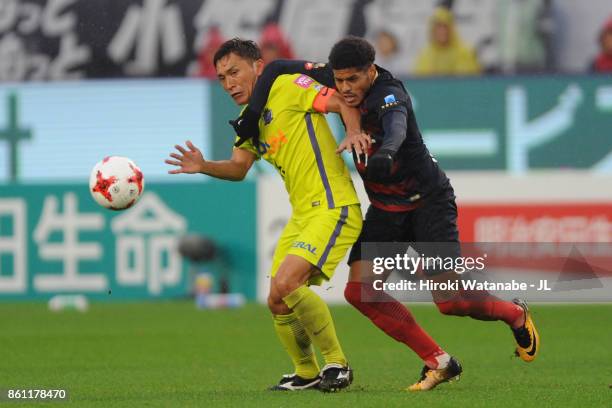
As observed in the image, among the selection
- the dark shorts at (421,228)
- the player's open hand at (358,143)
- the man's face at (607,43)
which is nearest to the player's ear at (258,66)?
the player's open hand at (358,143)

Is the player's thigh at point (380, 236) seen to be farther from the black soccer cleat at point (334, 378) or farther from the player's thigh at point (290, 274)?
the black soccer cleat at point (334, 378)

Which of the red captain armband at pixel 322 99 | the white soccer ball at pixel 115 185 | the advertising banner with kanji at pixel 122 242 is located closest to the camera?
the red captain armband at pixel 322 99

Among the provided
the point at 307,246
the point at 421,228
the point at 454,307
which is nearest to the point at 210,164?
the point at 307,246

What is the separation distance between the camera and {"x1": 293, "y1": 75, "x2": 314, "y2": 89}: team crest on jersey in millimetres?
7461

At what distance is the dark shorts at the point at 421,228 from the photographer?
7387 millimetres

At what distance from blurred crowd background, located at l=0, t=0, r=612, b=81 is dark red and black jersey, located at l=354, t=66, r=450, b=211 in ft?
29.9

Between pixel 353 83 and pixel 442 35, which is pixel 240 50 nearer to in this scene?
pixel 353 83

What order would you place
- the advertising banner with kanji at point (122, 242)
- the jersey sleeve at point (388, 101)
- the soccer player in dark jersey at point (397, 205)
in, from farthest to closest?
the advertising banner with kanji at point (122, 242) → the soccer player in dark jersey at point (397, 205) → the jersey sleeve at point (388, 101)

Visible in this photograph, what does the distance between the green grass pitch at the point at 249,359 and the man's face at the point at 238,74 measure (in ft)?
5.62

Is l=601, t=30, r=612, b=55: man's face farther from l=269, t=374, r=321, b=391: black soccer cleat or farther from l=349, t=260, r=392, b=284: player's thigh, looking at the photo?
l=269, t=374, r=321, b=391: black soccer cleat

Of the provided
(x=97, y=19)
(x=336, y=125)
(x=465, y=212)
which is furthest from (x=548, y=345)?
(x=97, y=19)

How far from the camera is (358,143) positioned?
6.84 metres

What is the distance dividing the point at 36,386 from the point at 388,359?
2.83 metres

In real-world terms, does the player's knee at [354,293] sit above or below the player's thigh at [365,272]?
below
